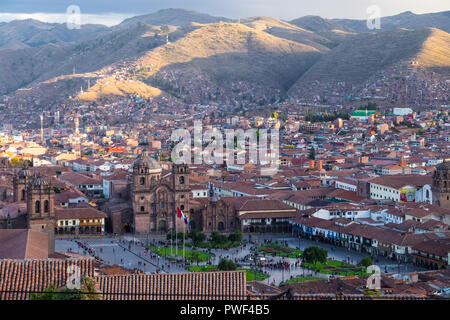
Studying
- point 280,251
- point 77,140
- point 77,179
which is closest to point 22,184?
point 280,251

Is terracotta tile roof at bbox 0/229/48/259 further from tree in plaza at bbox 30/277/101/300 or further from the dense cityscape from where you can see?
tree in plaza at bbox 30/277/101/300

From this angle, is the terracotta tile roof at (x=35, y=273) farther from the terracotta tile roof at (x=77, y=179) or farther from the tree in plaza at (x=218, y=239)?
the terracotta tile roof at (x=77, y=179)

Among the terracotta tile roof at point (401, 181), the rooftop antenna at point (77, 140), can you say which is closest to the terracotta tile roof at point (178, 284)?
the terracotta tile roof at point (401, 181)

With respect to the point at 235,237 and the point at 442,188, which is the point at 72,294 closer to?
the point at 235,237

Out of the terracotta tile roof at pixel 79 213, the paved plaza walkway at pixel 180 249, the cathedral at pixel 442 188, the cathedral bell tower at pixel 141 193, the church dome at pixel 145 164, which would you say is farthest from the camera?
the cathedral at pixel 442 188

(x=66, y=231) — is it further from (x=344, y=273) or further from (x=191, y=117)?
(x=191, y=117)

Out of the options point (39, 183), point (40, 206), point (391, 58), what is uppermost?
point (391, 58)
